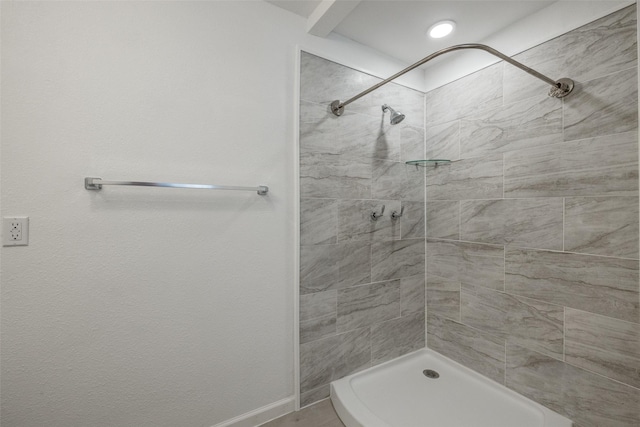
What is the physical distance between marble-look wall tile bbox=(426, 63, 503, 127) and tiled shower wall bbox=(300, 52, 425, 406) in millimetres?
103

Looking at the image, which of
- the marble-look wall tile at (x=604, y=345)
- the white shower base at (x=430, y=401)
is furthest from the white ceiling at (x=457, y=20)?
the white shower base at (x=430, y=401)

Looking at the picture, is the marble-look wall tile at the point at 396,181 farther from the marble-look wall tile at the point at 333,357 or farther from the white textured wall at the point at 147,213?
the marble-look wall tile at the point at 333,357

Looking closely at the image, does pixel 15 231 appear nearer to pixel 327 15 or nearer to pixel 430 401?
pixel 327 15

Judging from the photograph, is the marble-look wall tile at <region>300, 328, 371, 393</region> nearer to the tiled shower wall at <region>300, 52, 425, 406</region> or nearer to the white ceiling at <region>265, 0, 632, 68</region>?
the tiled shower wall at <region>300, 52, 425, 406</region>

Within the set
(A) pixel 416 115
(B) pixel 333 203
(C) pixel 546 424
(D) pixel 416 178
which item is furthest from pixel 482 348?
(A) pixel 416 115

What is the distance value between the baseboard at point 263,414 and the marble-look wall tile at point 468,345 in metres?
1.08

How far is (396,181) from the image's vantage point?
1.84 m

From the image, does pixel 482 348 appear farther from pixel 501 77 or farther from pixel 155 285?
pixel 155 285

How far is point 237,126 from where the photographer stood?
4.35ft

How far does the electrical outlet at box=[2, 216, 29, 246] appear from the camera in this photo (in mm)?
918

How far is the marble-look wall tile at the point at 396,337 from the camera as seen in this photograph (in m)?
1.75

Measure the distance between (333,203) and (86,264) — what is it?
3.75 ft

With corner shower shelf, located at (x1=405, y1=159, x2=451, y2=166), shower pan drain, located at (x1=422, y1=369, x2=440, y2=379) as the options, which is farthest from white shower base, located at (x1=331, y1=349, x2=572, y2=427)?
corner shower shelf, located at (x1=405, y1=159, x2=451, y2=166)

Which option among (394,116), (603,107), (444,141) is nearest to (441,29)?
(394,116)
